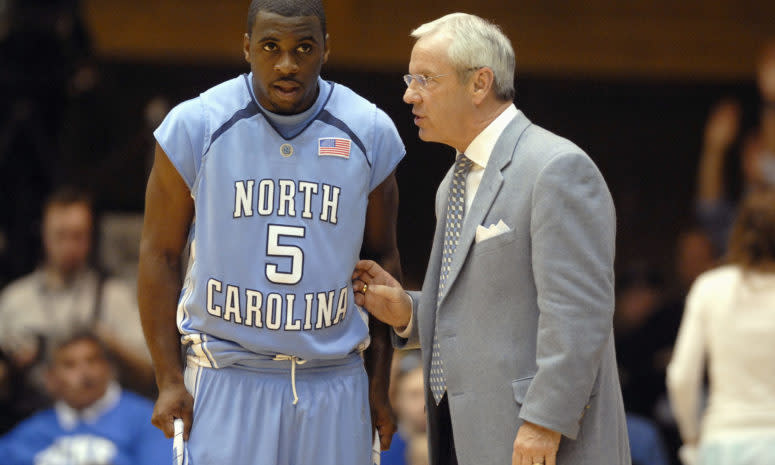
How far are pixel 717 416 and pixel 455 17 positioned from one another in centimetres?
202

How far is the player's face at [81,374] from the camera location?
546 centimetres

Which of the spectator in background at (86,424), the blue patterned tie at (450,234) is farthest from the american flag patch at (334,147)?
the spectator in background at (86,424)

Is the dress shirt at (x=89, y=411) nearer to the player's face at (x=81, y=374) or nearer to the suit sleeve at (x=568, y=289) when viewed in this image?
the player's face at (x=81, y=374)

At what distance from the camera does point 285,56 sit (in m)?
2.87

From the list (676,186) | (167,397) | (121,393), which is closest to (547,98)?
(676,186)

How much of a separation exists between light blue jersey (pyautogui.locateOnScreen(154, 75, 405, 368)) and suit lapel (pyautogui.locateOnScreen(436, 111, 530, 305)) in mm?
276

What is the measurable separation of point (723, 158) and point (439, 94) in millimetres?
4412

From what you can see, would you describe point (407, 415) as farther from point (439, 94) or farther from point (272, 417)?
point (439, 94)

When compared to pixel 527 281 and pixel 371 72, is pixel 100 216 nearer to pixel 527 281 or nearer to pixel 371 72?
pixel 371 72

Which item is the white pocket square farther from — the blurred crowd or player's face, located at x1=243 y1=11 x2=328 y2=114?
the blurred crowd

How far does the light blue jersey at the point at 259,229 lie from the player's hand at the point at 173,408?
9cm

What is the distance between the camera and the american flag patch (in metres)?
2.98

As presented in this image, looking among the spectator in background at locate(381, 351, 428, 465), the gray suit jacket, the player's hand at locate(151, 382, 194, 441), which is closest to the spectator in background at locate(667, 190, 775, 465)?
the spectator in background at locate(381, 351, 428, 465)

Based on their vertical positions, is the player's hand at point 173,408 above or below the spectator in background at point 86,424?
above
